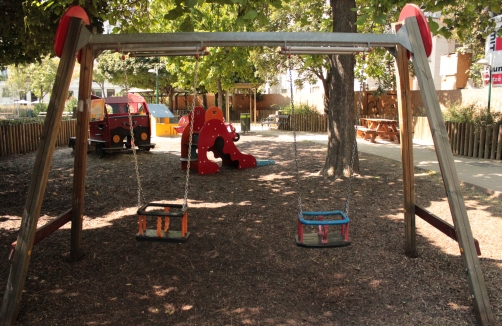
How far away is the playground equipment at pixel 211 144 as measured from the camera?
961cm

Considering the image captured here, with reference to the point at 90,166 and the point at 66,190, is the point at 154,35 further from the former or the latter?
the point at 90,166

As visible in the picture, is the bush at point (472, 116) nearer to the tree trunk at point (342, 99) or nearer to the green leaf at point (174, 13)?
the tree trunk at point (342, 99)

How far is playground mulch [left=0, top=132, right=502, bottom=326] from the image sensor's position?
3.58m

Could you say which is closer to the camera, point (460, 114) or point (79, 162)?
point (79, 162)

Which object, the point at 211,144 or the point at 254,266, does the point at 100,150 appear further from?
the point at 254,266

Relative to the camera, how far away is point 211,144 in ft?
31.8

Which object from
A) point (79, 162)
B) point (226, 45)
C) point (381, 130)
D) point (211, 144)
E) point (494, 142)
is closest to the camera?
point (226, 45)

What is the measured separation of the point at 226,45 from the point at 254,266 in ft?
7.62

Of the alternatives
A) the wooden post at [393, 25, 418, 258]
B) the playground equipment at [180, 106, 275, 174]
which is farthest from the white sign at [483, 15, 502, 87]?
the wooden post at [393, 25, 418, 258]

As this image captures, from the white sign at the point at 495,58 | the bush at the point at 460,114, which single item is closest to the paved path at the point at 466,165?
the bush at the point at 460,114

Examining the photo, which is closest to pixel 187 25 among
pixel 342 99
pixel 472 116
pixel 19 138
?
pixel 342 99

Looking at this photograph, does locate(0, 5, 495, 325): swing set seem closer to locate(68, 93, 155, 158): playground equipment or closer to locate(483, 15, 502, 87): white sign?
locate(68, 93, 155, 158): playground equipment

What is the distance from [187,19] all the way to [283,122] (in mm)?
17589

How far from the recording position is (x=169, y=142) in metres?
16.8
